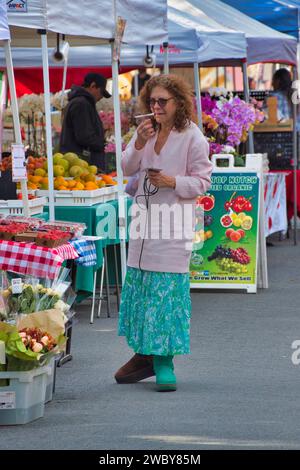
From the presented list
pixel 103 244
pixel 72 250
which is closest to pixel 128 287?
pixel 72 250

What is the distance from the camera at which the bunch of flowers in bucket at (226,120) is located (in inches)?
482

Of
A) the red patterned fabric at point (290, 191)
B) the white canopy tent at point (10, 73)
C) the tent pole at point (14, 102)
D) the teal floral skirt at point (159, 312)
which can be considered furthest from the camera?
the red patterned fabric at point (290, 191)

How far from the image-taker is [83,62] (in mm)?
14820

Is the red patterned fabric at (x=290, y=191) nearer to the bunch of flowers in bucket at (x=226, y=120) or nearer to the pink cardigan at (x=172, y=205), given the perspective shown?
the bunch of flowers in bucket at (x=226, y=120)

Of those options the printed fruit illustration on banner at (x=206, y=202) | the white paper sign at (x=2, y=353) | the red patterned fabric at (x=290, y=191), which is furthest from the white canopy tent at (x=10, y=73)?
the red patterned fabric at (x=290, y=191)

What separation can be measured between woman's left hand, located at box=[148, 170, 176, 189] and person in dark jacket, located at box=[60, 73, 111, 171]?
5.39 metres

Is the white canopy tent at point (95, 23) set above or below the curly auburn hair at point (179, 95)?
above

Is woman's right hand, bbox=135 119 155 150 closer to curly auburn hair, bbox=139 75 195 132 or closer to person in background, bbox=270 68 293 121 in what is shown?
curly auburn hair, bbox=139 75 195 132

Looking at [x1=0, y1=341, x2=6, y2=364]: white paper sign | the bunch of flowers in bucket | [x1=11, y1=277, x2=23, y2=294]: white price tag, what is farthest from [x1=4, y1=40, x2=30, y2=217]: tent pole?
the bunch of flowers in bucket

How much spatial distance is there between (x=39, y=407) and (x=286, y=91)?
11834 mm

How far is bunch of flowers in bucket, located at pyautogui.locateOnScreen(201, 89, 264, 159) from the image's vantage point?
12250 millimetres

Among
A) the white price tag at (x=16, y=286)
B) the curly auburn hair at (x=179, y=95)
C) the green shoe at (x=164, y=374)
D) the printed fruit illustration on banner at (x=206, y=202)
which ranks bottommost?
the green shoe at (x=164, y=374)
